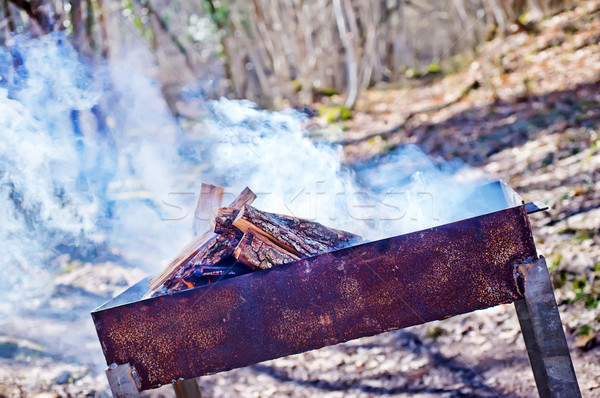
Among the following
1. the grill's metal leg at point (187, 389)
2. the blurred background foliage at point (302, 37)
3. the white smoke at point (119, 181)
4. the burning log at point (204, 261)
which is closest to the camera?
the burning log at point (204, 261)

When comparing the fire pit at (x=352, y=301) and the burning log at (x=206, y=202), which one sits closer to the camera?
the fire pit at (x=352, y=301)

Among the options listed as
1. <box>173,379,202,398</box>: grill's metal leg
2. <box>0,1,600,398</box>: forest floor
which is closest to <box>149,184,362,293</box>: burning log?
<box>173,379,202,398</box>: grill's metal leg

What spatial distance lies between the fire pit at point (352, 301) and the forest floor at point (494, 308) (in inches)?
51.1

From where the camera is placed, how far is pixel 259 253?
215 cm

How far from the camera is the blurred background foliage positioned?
1291 centimetres

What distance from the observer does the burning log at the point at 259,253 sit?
2129mm

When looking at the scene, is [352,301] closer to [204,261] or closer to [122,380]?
[204,261]

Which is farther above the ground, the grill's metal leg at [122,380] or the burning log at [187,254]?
the burning log at [187,254]

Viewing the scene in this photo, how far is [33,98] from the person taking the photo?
418 cm

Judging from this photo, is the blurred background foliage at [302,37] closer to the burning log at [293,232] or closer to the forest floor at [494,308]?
the forest floor at [494,308]

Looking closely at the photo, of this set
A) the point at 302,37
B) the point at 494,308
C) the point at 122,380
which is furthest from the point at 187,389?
the point at 302,37

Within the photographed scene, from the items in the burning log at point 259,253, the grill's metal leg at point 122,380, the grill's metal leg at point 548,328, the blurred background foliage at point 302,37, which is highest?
the blurred background foliage at point 302,37

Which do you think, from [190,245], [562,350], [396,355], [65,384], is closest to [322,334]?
[190,245]

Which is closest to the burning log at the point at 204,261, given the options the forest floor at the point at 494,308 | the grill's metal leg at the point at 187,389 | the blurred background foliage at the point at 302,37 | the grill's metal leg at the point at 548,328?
the grill's metal leg at the point at 187,389
